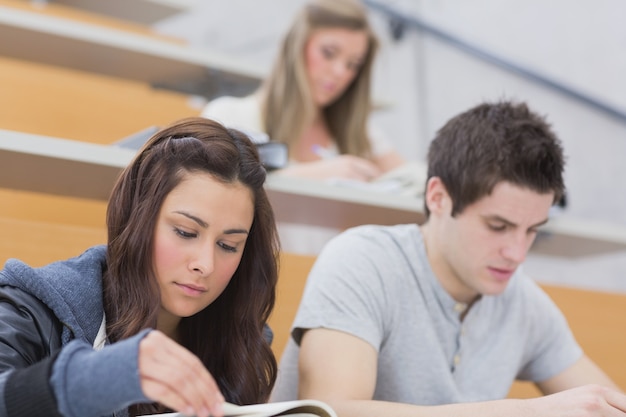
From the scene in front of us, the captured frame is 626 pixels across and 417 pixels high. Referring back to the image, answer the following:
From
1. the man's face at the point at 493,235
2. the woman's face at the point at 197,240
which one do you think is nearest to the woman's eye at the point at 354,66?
the man's face at the point at 493,235

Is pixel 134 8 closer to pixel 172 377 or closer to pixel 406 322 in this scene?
pixel 406 322

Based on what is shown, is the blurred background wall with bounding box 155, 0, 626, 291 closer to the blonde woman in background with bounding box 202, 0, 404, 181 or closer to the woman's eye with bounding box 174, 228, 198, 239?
the blonde woman in background with bounding box 202, 0, 404, 181

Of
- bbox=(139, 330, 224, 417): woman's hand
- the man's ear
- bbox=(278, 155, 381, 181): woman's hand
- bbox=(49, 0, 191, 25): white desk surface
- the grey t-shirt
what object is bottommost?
the grey t-shirt

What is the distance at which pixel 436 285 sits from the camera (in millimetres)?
1374

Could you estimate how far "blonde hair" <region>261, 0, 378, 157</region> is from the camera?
6.82ft

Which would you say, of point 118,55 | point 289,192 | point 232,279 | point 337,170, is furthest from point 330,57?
point 232,279

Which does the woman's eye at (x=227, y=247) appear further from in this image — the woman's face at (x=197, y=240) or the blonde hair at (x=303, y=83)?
the blonde hair at (x=303, y=83)

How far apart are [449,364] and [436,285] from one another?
0.39 ft

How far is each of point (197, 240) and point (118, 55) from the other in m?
1.28

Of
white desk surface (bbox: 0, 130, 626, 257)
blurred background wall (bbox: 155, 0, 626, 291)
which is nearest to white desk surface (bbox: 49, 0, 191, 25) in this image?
blurred background wall (bbox: 155, 0, 626, 291)

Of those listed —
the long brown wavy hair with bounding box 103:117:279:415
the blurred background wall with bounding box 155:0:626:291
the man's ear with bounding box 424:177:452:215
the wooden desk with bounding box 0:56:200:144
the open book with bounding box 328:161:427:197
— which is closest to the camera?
the long brown wavy hair with bounding box 103:117:279:415

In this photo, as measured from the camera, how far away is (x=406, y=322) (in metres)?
1.33

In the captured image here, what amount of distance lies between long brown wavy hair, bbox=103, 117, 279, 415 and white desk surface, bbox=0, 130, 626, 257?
1.00 feet

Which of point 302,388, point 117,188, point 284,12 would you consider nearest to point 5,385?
point 117,188
